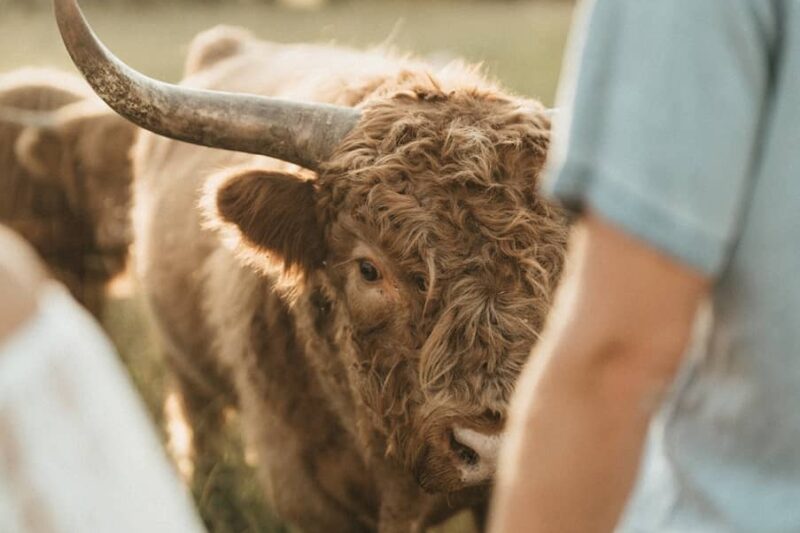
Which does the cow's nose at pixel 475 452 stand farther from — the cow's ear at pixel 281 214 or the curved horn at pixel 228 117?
the curved horn at pixel 228 117

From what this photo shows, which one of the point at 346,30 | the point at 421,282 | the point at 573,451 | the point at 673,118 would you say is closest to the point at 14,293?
the point at 573,451

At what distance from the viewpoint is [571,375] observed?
136 centimetres

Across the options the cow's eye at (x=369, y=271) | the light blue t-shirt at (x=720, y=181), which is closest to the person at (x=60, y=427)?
the light blue t-shirt at (x=720, y=181)

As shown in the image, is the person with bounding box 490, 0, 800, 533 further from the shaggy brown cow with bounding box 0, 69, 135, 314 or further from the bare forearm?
the shaggy brown cow with bounding box 0, 69, 135, 314

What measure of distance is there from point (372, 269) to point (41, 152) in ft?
12.9

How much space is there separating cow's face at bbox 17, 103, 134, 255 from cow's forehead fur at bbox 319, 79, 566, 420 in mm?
3312

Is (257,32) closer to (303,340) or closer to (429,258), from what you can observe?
(303,340)

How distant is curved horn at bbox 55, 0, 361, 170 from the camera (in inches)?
143

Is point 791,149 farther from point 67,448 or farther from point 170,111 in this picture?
point 170,111

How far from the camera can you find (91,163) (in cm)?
664

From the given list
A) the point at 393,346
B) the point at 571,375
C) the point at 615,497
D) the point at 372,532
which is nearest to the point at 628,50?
the point at 571,375

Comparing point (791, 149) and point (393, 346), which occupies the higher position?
point (791, 149)

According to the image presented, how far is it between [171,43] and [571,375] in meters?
25.0

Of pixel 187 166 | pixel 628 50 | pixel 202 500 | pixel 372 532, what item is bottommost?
pixel 202 500
